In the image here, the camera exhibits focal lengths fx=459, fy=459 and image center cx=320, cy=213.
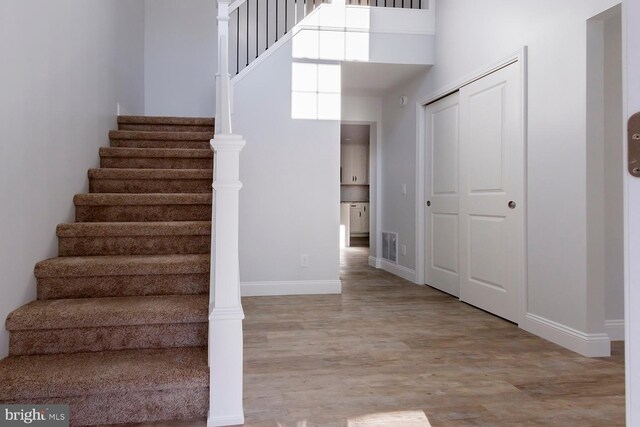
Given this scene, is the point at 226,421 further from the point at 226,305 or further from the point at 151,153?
the point at 151,153

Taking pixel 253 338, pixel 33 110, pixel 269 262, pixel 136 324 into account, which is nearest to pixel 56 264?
pixel 136 324

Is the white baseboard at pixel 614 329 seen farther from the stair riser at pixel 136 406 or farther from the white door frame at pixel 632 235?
the white door frame at pixel 632 235

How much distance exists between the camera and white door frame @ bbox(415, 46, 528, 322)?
3273 mm

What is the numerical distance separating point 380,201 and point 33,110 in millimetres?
4551

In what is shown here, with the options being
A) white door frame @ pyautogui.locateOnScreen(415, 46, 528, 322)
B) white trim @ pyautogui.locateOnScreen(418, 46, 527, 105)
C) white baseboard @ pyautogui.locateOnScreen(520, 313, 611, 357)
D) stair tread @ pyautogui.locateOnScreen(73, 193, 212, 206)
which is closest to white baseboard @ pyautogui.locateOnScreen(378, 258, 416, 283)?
white door frame @ pyautogui.locateOnScreen(415, 46, 528, 322)

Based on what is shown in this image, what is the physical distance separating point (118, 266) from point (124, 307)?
1.00 ft

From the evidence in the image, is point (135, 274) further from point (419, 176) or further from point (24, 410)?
point (419, 176)

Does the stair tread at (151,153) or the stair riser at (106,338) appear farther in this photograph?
the stair tread at (151,153)

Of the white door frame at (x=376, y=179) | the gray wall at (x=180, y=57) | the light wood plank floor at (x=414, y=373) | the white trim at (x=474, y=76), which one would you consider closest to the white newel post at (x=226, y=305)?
the light wood plank floor at (x=414, y=373)

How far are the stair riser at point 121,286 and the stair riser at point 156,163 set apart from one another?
4.50 ft

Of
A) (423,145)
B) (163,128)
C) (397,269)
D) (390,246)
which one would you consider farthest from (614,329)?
(163,128)

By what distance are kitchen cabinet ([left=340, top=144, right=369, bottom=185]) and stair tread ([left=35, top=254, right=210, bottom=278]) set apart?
7.89 m

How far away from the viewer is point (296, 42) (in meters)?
4.50

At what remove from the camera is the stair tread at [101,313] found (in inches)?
79.9
